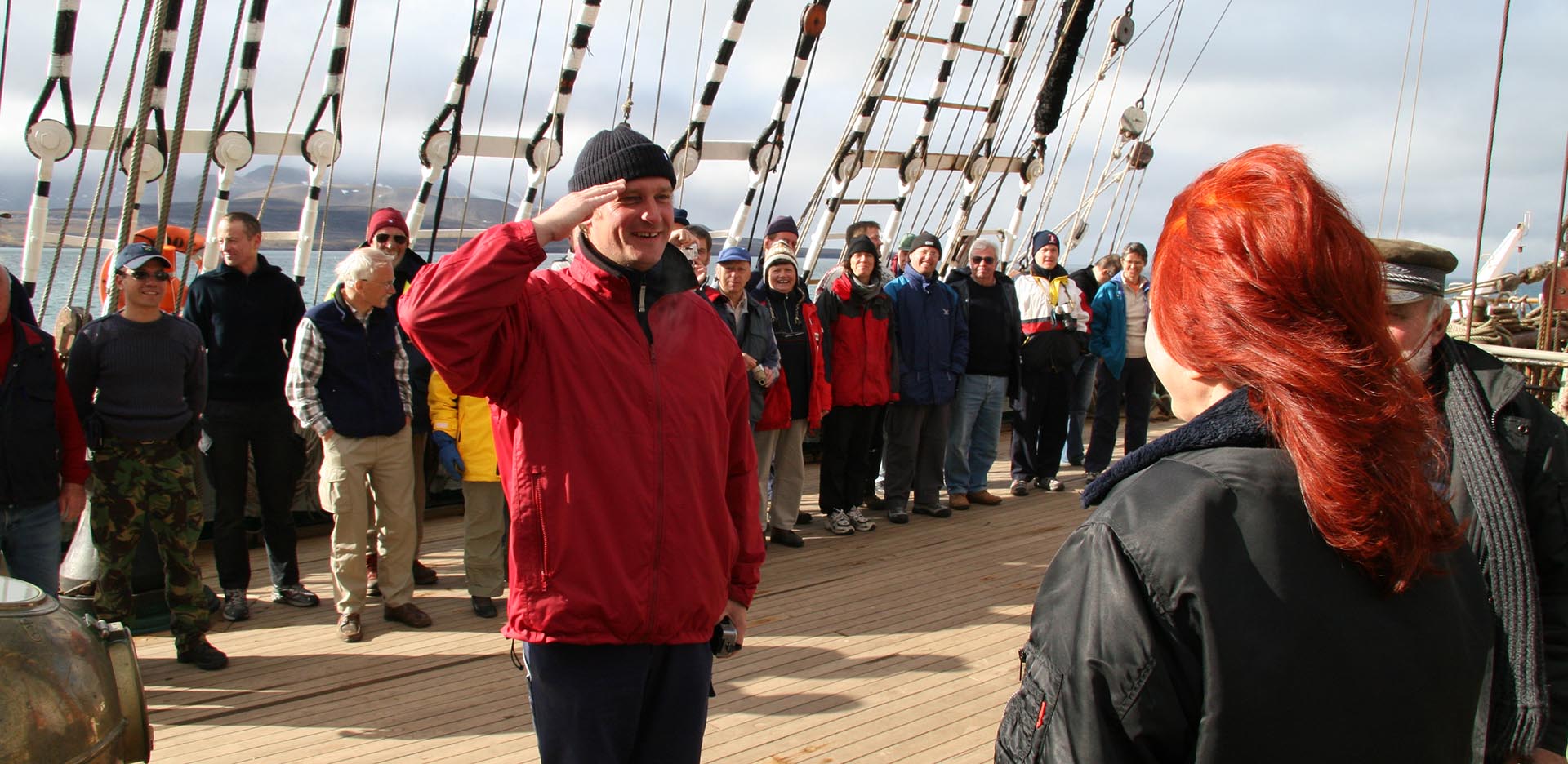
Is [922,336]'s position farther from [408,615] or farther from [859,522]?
[408,615]

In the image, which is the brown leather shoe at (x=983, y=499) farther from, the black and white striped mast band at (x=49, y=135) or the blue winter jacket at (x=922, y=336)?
the black and white striped mast band at (x=49, y=135)

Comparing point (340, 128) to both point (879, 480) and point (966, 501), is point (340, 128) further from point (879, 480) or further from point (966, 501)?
point (966, 501)

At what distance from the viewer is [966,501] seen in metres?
6.84

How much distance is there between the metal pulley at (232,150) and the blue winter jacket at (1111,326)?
5.54 m

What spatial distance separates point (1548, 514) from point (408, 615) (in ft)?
13.1

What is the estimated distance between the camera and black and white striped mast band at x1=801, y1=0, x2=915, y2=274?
910 cm

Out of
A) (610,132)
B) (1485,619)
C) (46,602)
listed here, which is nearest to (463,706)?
(46,602)

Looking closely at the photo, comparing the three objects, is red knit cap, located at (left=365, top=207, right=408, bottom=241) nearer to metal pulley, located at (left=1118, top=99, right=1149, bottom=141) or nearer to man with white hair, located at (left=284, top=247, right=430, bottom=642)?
man with white hair, located at (left=284, top=247, right=430, bottom=642)

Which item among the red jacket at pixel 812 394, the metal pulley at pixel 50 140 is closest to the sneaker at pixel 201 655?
the red jacket at pixel 812 394

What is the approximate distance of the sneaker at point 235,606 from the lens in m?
4.54

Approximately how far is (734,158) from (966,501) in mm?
3500

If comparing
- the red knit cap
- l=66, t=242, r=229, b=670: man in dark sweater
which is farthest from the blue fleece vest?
the red knit cap

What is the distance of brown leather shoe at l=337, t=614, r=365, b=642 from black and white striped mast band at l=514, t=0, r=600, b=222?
12.5 ft

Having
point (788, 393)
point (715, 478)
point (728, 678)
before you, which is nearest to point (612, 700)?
point (715, 478)
